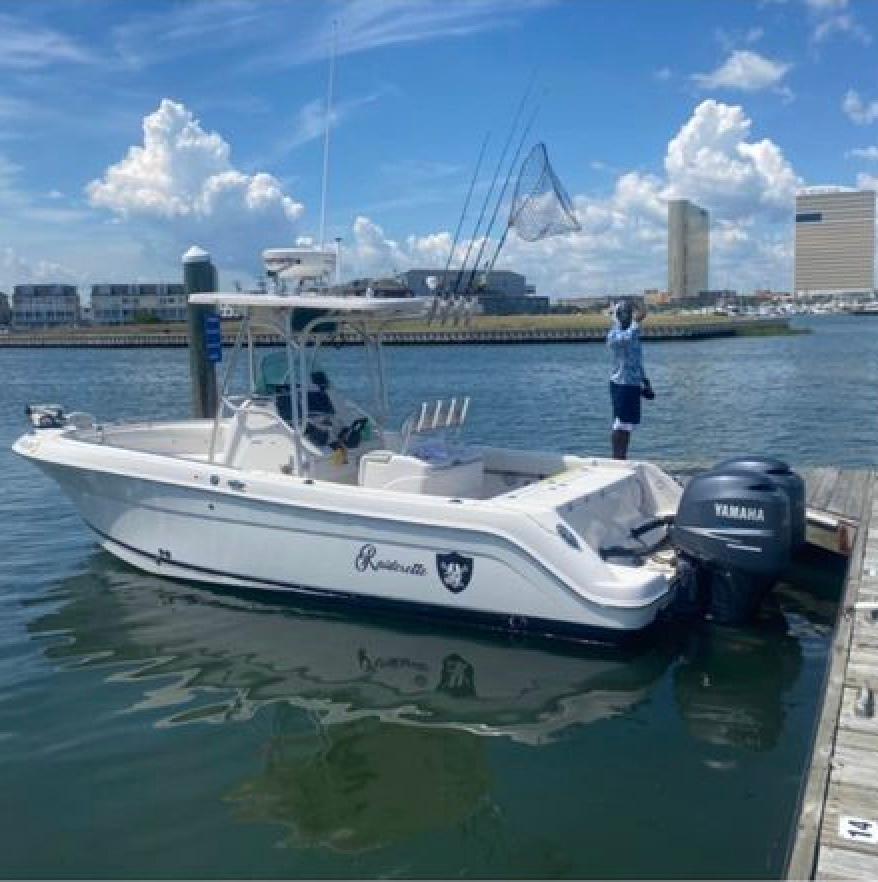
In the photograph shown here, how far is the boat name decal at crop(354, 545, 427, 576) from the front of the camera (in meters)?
7.64

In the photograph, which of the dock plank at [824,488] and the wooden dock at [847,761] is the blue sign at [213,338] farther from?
the wooden dock at [847,761]

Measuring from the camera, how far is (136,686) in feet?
23.6

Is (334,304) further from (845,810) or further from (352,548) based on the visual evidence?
(845,810)

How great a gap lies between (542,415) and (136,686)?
68.5 feet

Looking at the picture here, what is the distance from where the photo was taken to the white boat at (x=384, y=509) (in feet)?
23.6

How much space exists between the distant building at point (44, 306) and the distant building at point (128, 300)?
3831 millimetres

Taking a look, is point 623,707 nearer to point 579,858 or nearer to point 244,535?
point 579,858

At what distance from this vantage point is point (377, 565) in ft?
25.6

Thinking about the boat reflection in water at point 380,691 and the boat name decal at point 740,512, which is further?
the boat name decal at point 740,512

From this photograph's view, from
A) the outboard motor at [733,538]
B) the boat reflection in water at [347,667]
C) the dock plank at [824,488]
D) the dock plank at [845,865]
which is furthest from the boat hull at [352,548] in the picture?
the dock plank at [845,865]

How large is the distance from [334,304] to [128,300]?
499 ft

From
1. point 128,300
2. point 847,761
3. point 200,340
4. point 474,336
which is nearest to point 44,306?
point 128,300

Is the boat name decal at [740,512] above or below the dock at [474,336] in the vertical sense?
below

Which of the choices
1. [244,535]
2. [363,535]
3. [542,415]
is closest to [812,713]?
[363,535]
